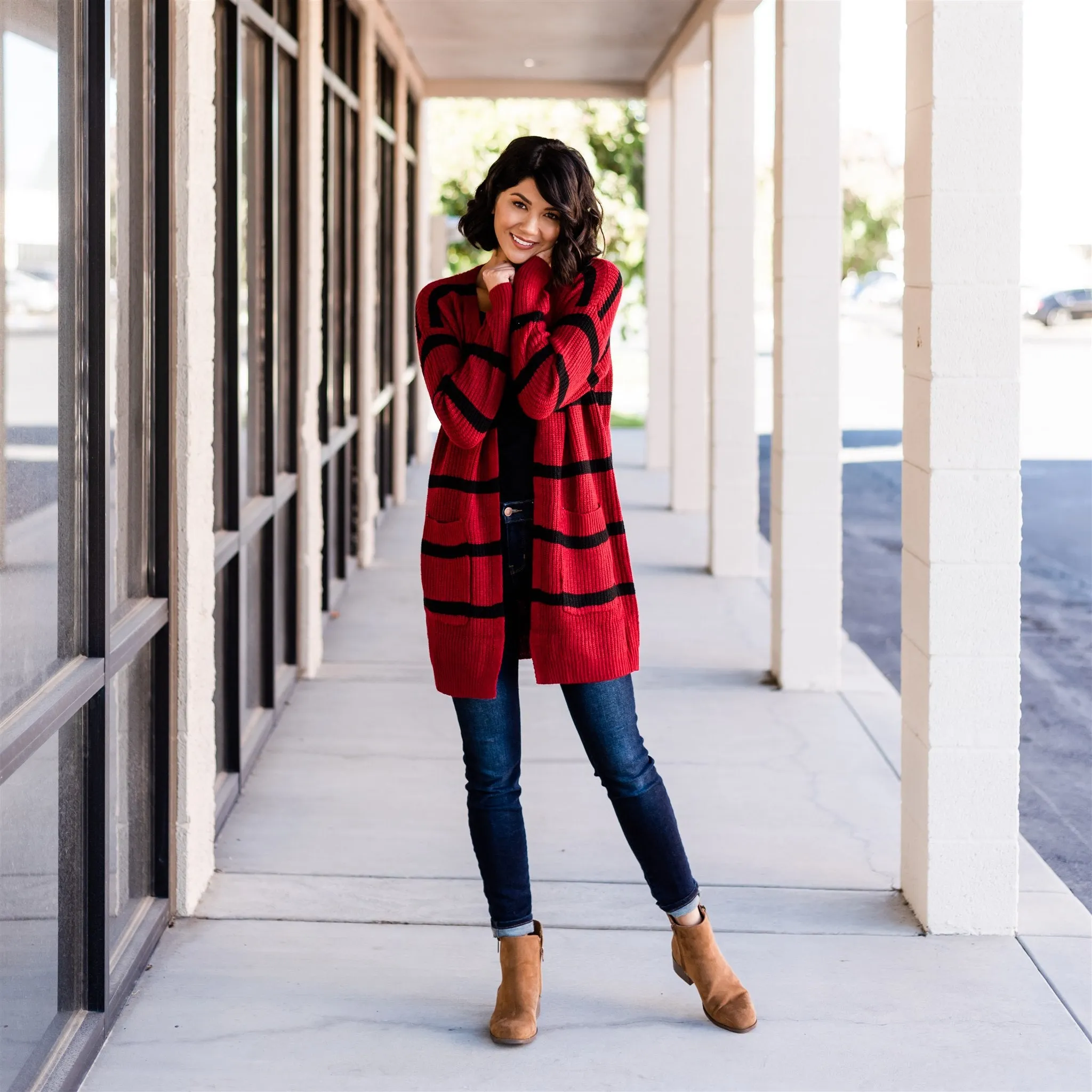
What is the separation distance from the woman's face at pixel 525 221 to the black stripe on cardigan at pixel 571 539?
0.52 metres

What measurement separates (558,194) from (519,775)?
1.11 m

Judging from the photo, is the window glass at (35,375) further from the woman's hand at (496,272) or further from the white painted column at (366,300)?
the white painted column at (366,300)

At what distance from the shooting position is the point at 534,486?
304 cm

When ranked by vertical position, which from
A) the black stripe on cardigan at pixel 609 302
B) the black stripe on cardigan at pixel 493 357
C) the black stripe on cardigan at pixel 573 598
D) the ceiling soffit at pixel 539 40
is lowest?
the black stripe on cardigan at pixel 573 598

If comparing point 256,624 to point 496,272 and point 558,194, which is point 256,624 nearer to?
point 496,272

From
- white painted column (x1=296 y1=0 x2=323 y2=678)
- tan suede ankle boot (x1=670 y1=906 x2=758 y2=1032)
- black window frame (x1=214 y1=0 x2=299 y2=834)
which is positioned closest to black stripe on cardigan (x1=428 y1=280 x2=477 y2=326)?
tan suede ankle boot (x1=670 y1=906 x2=758 y2=1032)

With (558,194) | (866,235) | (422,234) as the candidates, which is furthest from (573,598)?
(866,235)

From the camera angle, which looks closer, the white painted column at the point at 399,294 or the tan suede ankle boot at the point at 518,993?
the tan suede ankle boot at the point at 518,993

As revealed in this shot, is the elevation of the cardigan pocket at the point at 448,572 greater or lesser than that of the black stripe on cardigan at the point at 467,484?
lesser

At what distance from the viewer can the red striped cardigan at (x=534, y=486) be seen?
119 inches

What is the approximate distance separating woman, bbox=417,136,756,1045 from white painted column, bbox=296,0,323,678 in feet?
10.2

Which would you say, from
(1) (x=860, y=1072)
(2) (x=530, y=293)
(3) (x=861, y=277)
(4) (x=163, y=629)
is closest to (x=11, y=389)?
(2) (x=530, y=293)

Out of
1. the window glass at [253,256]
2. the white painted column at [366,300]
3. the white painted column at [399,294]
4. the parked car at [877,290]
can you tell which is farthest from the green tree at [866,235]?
the window glass at [253,256]

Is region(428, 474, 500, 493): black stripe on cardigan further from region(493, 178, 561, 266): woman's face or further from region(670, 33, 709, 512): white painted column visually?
region(670, 33, 709, 512): white painted column
